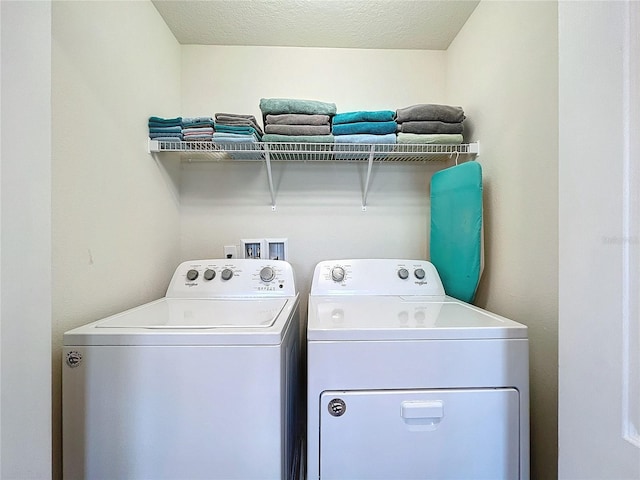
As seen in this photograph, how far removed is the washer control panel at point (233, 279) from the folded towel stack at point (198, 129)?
622 millimetres

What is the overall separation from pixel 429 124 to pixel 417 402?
1238mm

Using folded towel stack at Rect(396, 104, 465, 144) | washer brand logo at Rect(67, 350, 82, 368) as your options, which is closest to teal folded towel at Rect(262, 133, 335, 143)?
folded towel stack at Rect(396, 104, 465, 144)

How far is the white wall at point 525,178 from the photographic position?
1.02 m

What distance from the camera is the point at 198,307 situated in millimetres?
1222

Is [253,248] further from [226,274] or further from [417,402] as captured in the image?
[417,402]

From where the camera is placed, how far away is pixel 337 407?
0.86 m

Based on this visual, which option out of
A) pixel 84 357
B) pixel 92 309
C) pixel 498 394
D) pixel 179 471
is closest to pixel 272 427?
pixel 179 471

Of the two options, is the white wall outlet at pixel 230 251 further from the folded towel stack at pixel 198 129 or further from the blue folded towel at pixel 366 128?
the blue folded towel at pixel 366 128

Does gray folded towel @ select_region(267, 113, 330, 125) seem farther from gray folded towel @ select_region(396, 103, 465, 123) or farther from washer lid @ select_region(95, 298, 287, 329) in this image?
washer lid @ select_region(95, 298, 287, 329)

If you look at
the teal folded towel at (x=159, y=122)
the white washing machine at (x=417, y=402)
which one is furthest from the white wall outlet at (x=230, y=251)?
the white washing machine at (x=417, y=402)

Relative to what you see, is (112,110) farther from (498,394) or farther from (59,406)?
(498,394)

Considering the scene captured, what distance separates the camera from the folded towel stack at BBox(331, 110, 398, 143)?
1.48m

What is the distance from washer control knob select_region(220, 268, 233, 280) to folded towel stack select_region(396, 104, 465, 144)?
107cm

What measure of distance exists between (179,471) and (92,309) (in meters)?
0.64
